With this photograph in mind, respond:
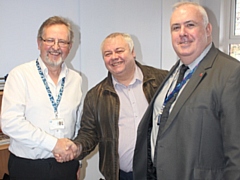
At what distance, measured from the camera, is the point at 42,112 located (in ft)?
6.02

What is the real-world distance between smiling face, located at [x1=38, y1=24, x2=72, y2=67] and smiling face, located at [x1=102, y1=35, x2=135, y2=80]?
29 centimetres

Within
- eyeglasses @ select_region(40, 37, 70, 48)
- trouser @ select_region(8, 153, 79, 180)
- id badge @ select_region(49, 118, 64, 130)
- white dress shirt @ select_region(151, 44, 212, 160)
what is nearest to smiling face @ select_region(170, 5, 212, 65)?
white dress shirt @ select_region(151, 44, 212, 160)

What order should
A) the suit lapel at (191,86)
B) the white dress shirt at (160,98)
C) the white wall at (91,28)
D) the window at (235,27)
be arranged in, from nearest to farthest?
the suit lapel at (191,86) → the white dress shirt at (160,98) → the white wall at (91,28) → the window at (235,27)

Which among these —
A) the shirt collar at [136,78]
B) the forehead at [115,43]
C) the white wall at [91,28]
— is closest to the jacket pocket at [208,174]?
the shirt collar at [136,78]

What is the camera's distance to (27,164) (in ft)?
5.94

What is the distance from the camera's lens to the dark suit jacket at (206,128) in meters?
1.26

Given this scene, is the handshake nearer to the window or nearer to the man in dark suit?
the man in dark suit

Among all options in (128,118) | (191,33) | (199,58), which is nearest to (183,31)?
(191,33)

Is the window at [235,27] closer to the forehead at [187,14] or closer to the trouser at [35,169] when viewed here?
the forehead at [187,14]

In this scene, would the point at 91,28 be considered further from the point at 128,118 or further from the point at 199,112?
the point at 199,112

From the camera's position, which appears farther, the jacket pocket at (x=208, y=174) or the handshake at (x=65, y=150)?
the handshake at (x=65, y=150)

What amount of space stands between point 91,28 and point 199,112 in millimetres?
2083

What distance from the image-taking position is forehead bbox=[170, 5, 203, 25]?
58.6 inches

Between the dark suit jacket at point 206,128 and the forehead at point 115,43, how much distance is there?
69 cm
